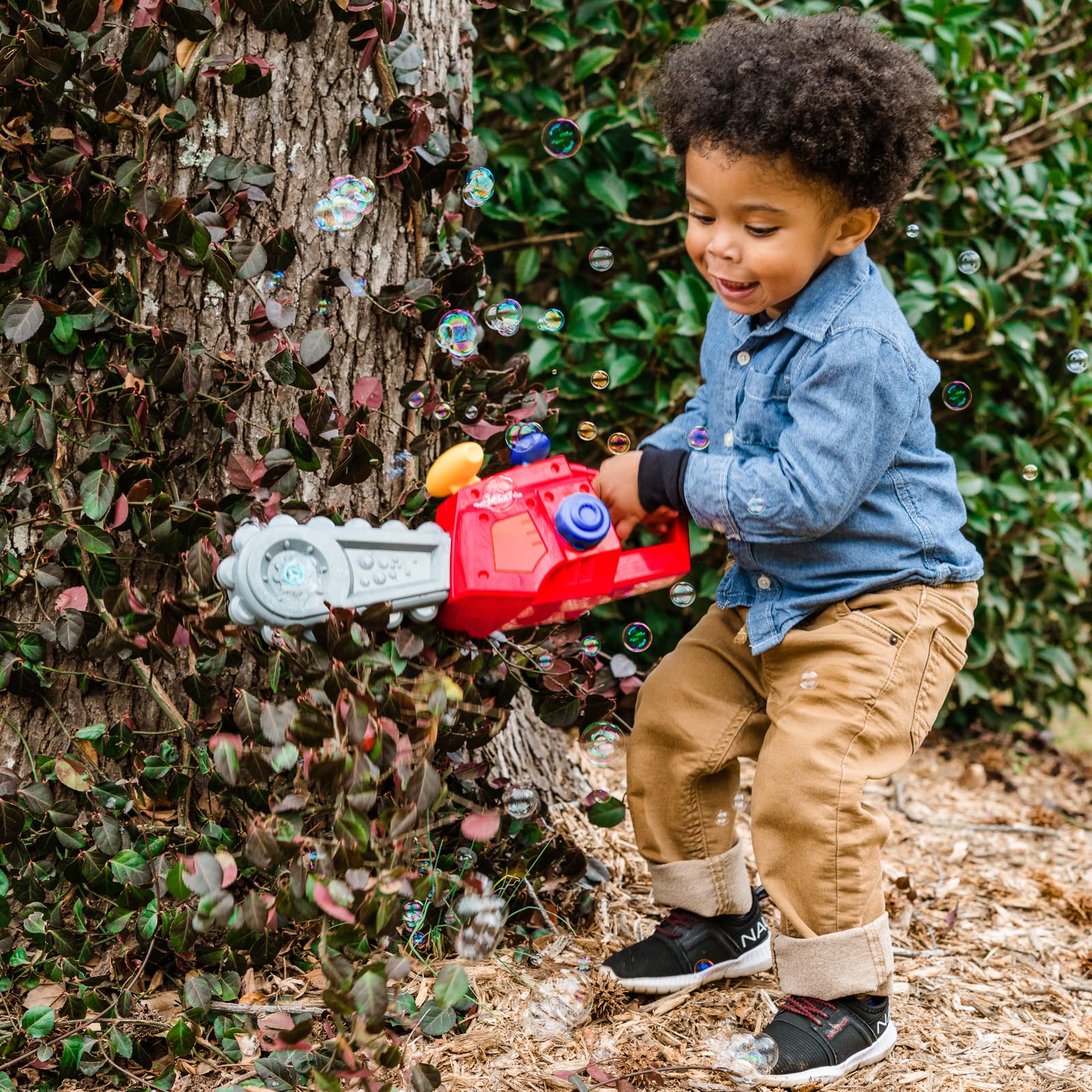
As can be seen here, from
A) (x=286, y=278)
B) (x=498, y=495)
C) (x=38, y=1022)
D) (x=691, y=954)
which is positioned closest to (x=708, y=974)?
(x=691, y=954)

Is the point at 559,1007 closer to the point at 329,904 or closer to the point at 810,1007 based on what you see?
the point at 810,1007

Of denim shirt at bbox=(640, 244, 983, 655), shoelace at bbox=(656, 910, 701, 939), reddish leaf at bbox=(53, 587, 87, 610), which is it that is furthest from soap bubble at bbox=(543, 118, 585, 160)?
shoelace at bbox=(656, 910, 701, 939)

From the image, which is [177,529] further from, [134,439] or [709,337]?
[709,337]

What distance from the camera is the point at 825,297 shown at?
1.92m

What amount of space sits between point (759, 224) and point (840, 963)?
1.23 meters

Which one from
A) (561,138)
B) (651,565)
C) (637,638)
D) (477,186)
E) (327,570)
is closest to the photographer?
(327,570)

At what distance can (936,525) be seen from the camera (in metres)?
1.98

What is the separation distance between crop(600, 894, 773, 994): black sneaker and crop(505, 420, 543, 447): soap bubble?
95 centimetres

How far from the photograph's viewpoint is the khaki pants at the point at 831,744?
1858 mm

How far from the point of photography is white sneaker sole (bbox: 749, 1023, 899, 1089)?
184 cm

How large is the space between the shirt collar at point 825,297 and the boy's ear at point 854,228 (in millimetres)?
23

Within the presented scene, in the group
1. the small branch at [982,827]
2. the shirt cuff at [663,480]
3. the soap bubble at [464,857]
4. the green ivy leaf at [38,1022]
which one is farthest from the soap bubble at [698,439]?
the small branch at [982,827]

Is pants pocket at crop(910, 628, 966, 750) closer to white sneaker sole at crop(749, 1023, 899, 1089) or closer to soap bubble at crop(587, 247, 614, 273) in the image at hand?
white sneaker sole at crop(749, 1023, 899, 1089)

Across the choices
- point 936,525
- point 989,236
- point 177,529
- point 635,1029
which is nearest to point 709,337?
point 936,525
